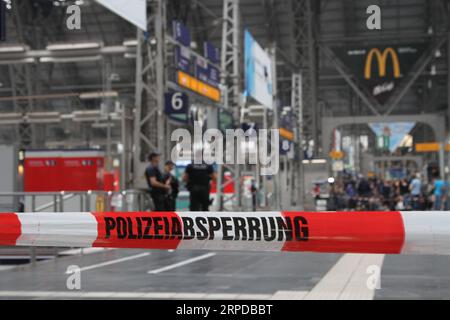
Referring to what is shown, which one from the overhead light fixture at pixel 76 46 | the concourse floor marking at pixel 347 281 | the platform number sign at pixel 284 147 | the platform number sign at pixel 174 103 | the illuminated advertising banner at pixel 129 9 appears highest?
the overhead light fixture at pixel 76 46

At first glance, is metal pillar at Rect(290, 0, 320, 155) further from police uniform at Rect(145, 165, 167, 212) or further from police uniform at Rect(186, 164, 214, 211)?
police uniform at Rect(145, 165, 167, 212)

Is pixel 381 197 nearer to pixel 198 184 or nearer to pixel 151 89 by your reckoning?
pixel 151 89

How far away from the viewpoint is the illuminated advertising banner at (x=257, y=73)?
24.2m

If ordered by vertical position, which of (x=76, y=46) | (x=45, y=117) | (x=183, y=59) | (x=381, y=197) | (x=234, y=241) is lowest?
(x=381, y=197)

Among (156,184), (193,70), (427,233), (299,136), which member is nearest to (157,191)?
(156,184)

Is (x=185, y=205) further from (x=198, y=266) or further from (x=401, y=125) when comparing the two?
(x=198, y=266)

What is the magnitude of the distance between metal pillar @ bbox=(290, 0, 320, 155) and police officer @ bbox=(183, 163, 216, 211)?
2452cm

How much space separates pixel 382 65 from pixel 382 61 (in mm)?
221

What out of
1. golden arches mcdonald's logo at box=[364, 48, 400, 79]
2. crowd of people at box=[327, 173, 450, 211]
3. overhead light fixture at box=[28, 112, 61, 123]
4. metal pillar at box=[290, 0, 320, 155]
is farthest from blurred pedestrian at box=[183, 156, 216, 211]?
metal pillar at box=[290, 0, 320, 155]

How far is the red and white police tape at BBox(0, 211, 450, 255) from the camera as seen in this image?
16.9 ft

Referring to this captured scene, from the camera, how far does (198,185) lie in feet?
49.4

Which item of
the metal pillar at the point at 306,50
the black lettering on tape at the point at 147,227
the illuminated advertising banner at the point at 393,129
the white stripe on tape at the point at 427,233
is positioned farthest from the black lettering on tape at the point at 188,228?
the metal pillar at the point at 306,50

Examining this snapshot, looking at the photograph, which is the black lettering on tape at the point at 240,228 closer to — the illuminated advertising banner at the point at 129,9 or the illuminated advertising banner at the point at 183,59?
the illuminated advertising banner at the point at 129,9

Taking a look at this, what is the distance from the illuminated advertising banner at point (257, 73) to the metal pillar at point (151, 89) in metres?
7.32
